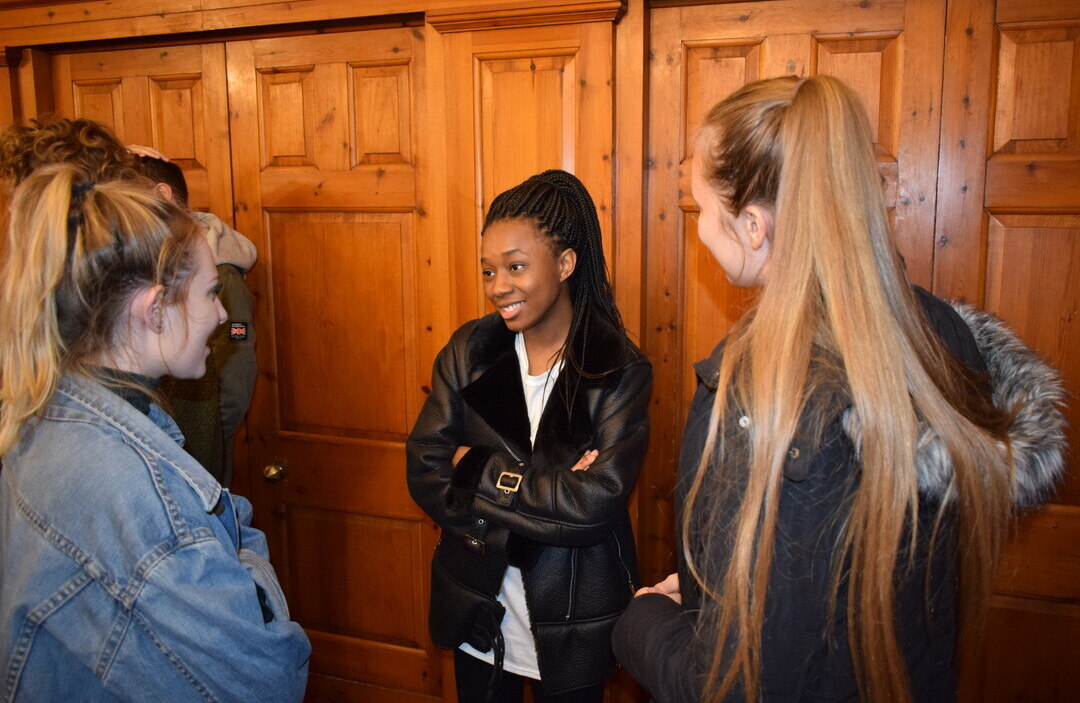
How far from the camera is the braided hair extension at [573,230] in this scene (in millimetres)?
1709

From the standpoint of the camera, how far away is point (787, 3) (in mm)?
1998

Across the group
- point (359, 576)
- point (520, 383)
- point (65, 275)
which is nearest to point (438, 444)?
point (520, 383)

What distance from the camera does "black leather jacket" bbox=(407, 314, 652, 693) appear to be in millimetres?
1566

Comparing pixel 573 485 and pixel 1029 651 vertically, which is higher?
Result: pixel 573 485

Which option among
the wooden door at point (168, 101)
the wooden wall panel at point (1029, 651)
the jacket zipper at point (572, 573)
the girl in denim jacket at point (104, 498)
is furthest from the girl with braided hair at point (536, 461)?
the wooden door at point (168, 101)

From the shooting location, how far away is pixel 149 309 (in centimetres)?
110

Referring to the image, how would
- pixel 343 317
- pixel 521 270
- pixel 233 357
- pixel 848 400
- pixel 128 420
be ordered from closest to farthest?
pixel 848 400, pixel 128 420, pixel 521 270, pixel 233 357, pixel 343 317

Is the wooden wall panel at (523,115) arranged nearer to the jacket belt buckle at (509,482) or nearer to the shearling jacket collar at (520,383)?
the shearling jacket collar at (520,383)

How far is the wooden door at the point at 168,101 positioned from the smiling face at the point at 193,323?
1509 mm

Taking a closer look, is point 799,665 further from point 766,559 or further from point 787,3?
point 787,3

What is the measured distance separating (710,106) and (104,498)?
171 centimetres

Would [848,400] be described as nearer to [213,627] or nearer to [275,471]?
[213,627]

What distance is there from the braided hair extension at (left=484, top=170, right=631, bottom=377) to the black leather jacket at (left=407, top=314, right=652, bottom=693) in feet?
0.15

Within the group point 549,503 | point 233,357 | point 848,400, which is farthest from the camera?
point 233,357
